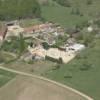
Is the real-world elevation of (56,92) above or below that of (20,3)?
below

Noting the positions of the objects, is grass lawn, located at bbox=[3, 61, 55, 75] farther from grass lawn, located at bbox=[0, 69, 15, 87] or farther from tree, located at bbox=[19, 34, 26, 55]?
tree, located at bbox=[19, 34, 26, 55]

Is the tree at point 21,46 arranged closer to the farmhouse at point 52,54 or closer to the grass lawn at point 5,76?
the farmhouse at point 52,54

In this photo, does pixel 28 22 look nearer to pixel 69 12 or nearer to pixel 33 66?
pixel 69 12

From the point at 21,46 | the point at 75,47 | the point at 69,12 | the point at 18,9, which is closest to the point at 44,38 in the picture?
the point at 21,46

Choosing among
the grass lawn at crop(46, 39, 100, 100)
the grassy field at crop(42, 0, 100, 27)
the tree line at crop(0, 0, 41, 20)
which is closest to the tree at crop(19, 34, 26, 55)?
the grass lawn at crop(46, 39, 100, 100)

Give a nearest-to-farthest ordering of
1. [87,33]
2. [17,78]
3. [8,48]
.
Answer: [17,78]
[8,48]
[87,33]

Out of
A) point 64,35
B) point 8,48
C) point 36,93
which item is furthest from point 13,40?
point 36,93

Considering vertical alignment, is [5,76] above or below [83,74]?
below

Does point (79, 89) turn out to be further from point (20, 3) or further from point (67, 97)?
point (20, 3)
